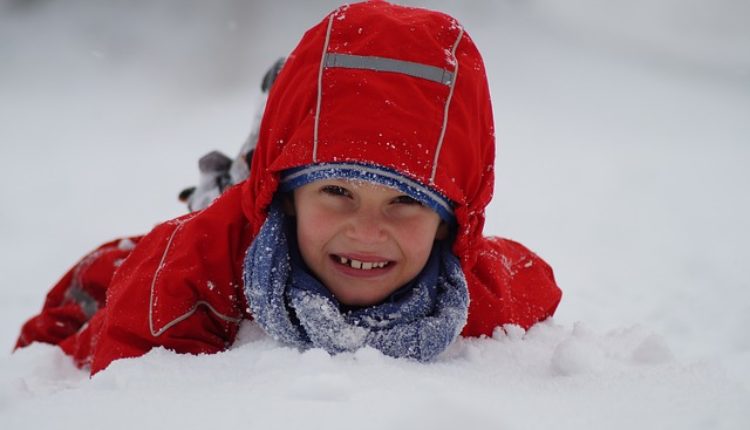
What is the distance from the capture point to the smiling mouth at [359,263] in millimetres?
1337

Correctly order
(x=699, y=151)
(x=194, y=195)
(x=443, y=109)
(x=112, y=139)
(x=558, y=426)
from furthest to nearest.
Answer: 1. (x=112, y=139)
2. (x=699, y=151)
3. (x=194, y=195)
4. (x=443, y=109)
5. (x=558, y=426)

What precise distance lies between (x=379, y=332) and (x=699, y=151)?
379 cm

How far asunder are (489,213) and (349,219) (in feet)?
8.05

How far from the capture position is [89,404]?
2.88ft

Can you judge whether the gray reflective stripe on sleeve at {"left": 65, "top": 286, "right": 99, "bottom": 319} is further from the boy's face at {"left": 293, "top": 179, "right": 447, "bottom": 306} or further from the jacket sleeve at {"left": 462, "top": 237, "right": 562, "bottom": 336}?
the jacket sleeve at {"left": 462, "top": 237, "right": 562, "bottom": 336}

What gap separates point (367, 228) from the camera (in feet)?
4.13

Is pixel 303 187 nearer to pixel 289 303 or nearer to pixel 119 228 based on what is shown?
pixel 289 303

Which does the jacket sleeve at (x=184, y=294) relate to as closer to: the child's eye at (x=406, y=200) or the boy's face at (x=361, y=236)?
the boy's face at (x=361, y=236)

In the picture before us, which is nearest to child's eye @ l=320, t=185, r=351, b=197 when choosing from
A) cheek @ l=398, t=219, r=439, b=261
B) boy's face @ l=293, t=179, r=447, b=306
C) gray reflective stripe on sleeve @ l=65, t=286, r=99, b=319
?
boy's face @ l=293, t=179, r=447, b=306

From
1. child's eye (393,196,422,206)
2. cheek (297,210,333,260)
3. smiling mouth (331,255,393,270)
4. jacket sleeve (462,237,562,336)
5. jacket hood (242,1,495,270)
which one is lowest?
jacket sleeve (462,237,562,336)

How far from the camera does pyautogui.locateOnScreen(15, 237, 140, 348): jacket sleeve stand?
2010 millimetres

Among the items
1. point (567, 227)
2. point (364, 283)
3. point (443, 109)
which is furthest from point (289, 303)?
point (567, 227)

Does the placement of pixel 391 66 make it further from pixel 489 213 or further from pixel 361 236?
pixel 489 213

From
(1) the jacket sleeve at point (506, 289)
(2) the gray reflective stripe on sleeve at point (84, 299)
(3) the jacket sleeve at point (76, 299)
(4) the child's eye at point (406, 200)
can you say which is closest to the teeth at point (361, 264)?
(4) the child's eye at point (406, 200)
